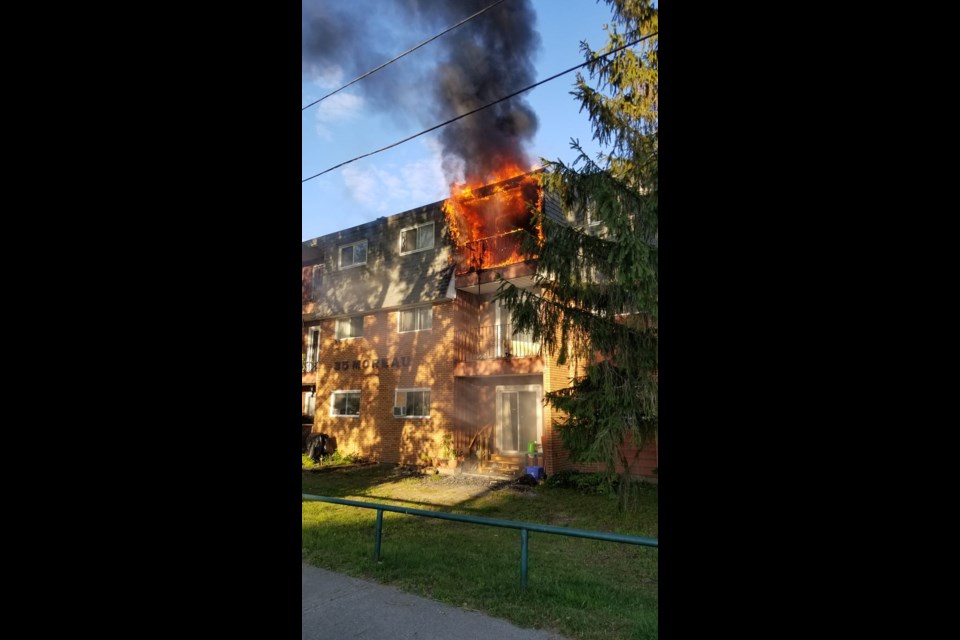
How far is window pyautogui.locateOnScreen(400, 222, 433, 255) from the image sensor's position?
1587cm

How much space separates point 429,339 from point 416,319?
2.46 ft

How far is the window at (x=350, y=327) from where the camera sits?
57.2 feet

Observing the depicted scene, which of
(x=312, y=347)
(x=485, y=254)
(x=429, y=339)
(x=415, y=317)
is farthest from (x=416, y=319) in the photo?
(x=312, y=347)

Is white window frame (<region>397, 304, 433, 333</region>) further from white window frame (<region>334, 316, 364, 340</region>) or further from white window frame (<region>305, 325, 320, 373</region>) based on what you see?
white window frame (<region>305, 325, 320, 373</region>)

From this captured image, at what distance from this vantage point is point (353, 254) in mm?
17672

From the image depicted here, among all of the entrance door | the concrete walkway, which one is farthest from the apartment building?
the concrete walkway

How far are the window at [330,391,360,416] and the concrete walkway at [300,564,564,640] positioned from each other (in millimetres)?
12280

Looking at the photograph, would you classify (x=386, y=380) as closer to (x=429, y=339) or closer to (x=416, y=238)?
(x=429, y=339)

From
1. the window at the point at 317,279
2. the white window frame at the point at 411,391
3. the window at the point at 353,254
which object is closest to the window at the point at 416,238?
the window at the point at 353,254
